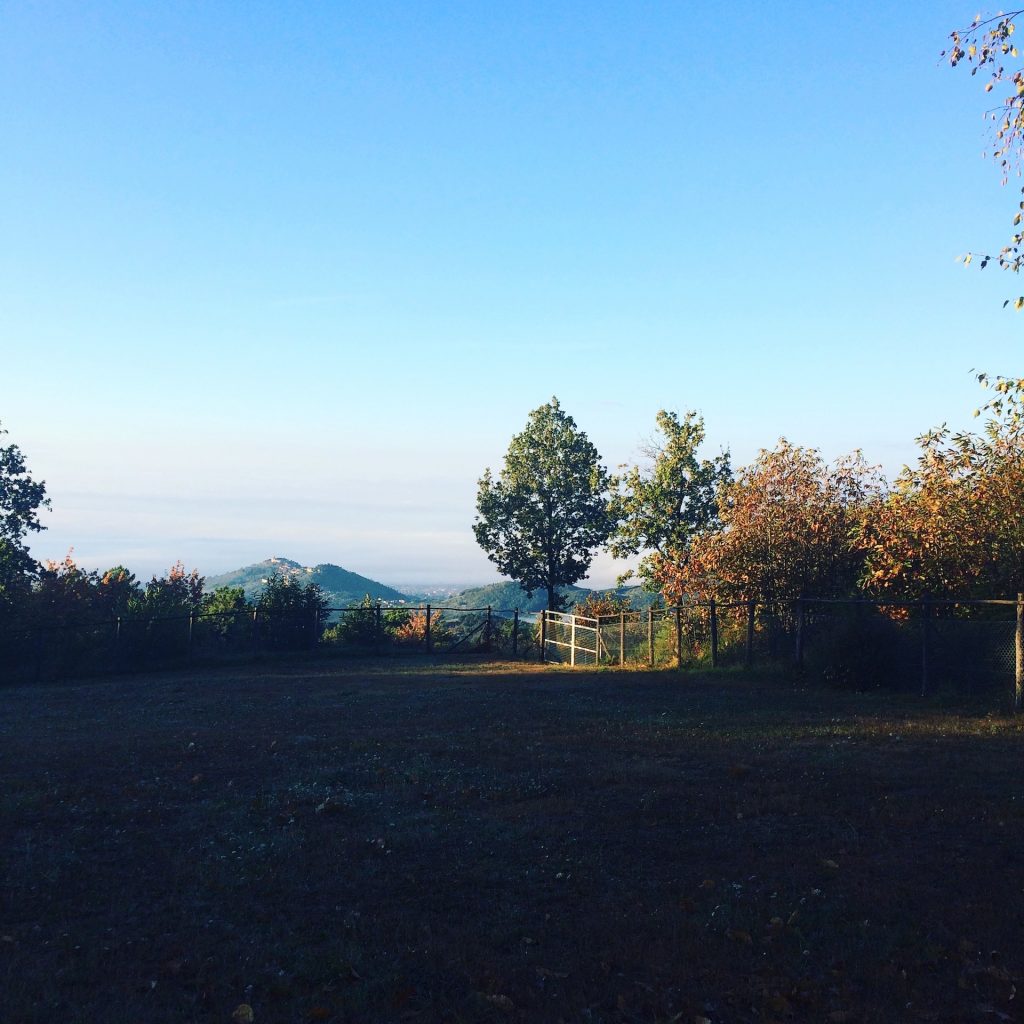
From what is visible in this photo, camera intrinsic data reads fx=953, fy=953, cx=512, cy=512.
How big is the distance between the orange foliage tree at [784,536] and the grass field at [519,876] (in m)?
15.1

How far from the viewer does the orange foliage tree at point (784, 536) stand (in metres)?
30.0

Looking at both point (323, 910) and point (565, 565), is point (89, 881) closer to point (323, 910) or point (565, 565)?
point (323, 910)

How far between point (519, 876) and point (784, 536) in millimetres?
24716

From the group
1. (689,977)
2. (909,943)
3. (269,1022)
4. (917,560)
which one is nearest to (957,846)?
(909,943)

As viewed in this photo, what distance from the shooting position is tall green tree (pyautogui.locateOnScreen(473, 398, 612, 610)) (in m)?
59.5

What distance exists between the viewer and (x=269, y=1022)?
→ 207 inches

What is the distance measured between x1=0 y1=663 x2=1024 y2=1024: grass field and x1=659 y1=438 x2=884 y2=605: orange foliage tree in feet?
49.4

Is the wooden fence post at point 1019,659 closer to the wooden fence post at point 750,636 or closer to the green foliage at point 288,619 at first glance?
the wooden fence post at point 750,636

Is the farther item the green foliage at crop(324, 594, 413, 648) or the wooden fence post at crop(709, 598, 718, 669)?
the green foliage at crop(324, 594, 413, 648)

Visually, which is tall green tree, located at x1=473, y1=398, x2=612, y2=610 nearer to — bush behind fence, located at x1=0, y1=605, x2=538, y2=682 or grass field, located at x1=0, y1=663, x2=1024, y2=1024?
bush behind fence, located at x1=0, y1=605, x2=538, y2=682

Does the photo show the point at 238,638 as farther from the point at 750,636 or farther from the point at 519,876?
the point at 519,876

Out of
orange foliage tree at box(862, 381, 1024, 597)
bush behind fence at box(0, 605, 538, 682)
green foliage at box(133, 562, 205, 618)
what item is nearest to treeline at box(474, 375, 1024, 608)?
orange foliage tree at box(862, 381, 1024, 597)

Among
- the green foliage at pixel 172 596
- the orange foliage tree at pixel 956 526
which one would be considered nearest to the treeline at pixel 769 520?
the orange foliage tree at pixel 956 526

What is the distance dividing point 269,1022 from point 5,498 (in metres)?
40.2
